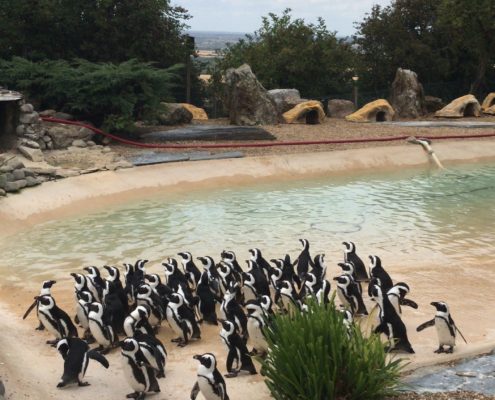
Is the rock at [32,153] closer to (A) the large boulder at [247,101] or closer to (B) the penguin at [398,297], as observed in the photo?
(A) the large boulder at [247,101]

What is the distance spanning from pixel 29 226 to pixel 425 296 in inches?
266

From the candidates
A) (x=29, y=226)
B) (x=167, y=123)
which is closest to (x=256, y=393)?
(x=29, y=226)

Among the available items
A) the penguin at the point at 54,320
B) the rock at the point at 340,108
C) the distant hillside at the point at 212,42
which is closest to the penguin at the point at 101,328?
the penguin at the point at 54,320

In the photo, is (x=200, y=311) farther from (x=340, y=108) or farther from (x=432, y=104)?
(x=432, y=104)

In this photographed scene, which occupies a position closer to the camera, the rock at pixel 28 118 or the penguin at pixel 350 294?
the penguin at pixel 350 294

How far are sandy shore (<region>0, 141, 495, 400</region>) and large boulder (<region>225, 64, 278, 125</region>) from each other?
4.02 meters

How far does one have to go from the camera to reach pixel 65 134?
57.3ft

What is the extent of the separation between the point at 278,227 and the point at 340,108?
12.7 meters

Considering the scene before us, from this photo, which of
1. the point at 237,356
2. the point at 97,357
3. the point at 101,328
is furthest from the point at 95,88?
the point at 237,356

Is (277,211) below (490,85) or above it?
below

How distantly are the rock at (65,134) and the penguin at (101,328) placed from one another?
10.2 metres

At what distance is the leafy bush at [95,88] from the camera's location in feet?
58.6

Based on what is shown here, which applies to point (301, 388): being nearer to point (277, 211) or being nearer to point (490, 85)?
point (277, 211)

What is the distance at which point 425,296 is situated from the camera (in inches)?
358
